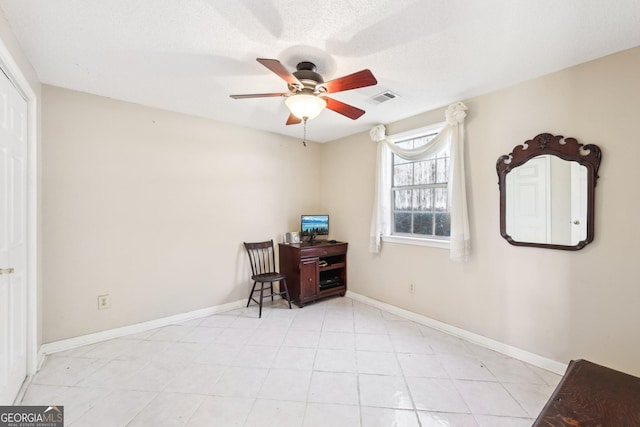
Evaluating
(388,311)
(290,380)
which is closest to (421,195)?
(388,311)

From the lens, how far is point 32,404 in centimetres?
177

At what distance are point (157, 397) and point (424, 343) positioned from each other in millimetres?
2273

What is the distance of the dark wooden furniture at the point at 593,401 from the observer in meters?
0.83

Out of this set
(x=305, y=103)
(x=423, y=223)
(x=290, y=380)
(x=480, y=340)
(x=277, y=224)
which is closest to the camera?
(x=305, y=103)

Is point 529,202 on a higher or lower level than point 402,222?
higher

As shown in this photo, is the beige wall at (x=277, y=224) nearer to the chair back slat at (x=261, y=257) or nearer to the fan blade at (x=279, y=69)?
the chair back slat at (x=261, y=257)

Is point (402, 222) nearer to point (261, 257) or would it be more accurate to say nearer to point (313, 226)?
point (313, 226)

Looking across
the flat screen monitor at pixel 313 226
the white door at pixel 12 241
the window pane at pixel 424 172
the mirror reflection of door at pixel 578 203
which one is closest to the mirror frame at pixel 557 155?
the mirror reflection of door at pixel 578 203

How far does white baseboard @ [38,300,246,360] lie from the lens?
2.39m

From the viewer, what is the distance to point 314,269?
366cm

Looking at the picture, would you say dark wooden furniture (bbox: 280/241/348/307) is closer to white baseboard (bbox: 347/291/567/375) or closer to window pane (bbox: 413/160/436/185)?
white baseboard (bbox: 347/291/567/375)

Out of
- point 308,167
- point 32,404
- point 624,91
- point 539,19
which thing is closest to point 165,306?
point 32,404

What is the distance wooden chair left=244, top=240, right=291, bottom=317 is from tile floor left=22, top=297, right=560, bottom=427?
71 cm

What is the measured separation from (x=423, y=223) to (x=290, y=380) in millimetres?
2230
